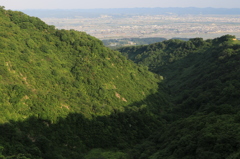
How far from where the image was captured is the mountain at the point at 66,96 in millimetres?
36312

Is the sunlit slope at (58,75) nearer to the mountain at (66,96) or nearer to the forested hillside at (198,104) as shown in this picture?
the mountain at (66,96)

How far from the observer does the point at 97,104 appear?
51344mm

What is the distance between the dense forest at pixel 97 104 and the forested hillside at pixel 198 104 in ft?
0.55

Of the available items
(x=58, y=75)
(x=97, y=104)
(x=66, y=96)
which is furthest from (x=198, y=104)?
(x=58, y=75)

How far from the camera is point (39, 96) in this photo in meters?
42.5

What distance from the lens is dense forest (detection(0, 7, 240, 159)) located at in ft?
110

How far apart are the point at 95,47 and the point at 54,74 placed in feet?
73.9

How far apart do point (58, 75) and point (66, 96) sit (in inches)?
226

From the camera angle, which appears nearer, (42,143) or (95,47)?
(42,143)

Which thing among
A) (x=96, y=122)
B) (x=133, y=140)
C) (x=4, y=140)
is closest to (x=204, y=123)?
(x=133, y=140)

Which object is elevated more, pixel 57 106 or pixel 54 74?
pixel 54 74

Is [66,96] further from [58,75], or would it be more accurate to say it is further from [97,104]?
[97,104]

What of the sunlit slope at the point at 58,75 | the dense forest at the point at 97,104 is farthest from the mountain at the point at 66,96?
the dense forest at the point at 97,104

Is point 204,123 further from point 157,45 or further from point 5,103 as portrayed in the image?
point 157,45
